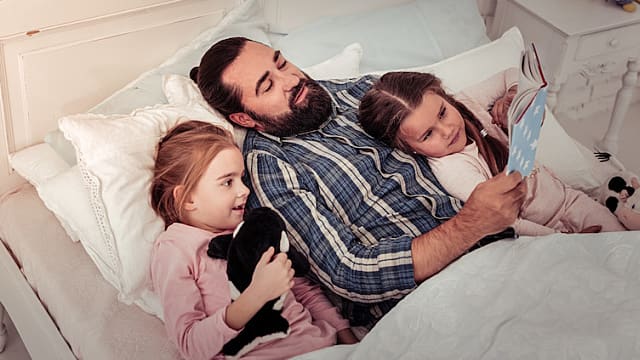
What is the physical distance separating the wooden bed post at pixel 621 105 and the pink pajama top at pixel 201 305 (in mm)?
1064

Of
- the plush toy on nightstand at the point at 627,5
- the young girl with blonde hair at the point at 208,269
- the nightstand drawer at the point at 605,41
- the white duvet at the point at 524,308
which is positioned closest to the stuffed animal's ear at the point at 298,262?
the young girl with blonde hair at the point at 208,269

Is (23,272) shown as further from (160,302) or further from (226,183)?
(226,183)

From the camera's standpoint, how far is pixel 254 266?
114cm

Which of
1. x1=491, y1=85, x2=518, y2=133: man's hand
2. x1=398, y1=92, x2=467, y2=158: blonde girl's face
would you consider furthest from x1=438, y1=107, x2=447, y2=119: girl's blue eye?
x1=491, y1=85, x2=518, y2=133: man's hand

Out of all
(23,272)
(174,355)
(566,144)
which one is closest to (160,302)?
(174,355)

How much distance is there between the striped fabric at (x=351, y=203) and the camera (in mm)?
1263

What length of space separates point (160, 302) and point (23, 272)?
49 centimetres

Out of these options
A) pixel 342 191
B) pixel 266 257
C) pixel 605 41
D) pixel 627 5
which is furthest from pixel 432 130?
pixel 627 5

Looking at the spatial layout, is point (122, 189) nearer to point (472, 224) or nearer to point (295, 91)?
point (295, 91)

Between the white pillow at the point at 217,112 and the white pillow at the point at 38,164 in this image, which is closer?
the white pillow at the point at 217,112

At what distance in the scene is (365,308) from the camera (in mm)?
1317

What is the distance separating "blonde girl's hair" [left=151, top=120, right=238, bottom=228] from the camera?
1.26 metres

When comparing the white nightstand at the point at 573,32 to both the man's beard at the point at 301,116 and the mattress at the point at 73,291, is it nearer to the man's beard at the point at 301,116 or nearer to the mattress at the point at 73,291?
the man's beard at the point at 301,116

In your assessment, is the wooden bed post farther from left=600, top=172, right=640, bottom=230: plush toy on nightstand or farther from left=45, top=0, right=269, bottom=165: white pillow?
left=45, top=0, right=269, bottom=165: white pillow
